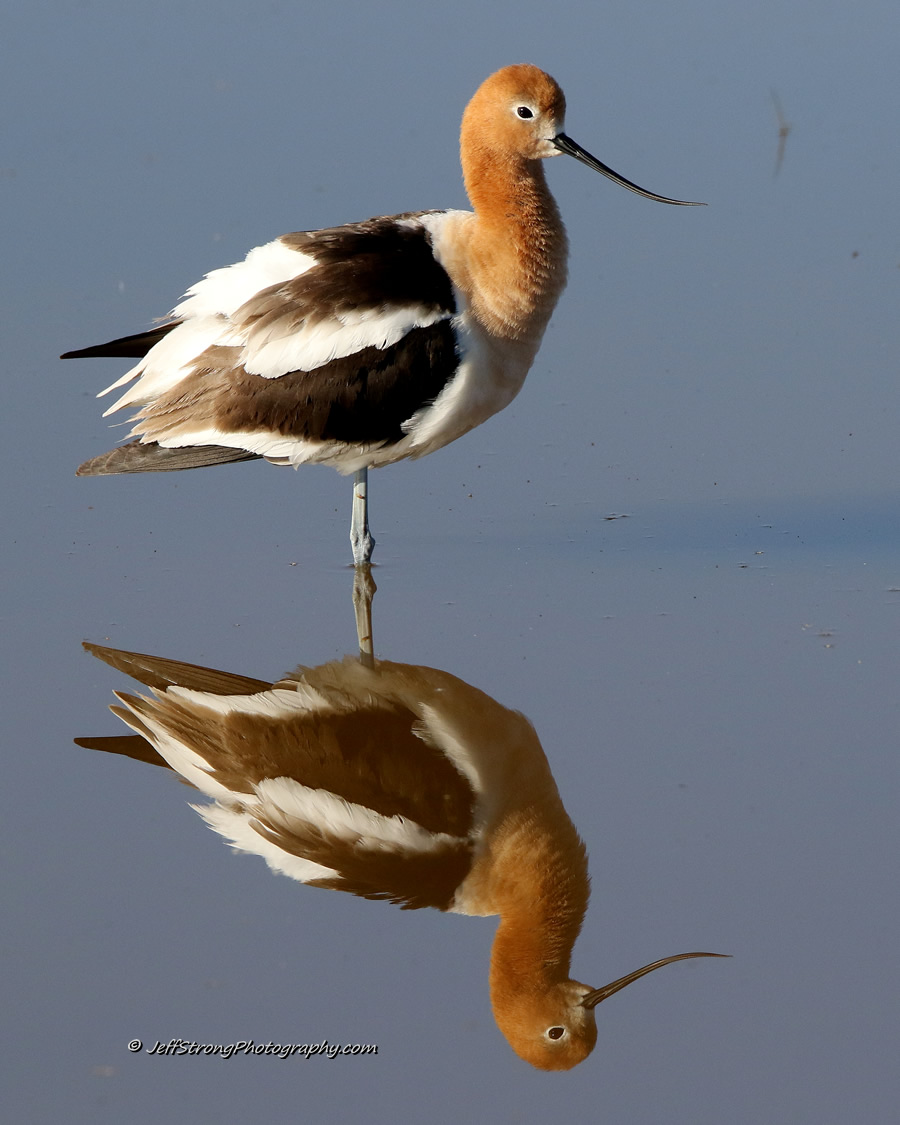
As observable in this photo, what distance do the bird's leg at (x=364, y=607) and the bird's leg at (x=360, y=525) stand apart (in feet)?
0.14

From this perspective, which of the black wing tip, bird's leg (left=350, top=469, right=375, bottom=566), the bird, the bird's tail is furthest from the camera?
the black wing tip

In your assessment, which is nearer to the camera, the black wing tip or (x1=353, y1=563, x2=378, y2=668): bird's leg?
(x1=353, y1=563, x2=378, y2=668): bird's leg

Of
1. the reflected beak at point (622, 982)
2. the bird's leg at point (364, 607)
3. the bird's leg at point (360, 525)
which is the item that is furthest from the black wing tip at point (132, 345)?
the reflected beak at point (622, 982)

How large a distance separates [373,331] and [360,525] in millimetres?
861

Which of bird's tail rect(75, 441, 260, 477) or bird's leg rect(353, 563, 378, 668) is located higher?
bird's tail rect(75, 441, 260, 477)

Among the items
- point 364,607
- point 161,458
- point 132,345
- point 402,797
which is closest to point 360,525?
point 364,607

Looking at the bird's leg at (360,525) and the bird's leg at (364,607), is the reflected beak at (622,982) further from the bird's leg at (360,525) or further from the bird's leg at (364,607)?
the bird's leg at (360,525)

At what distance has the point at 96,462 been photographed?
284 inches

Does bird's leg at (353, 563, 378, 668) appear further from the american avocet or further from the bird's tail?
the bird's tail

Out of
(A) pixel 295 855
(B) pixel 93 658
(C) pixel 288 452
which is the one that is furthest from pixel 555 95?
(A) pixel 295 855

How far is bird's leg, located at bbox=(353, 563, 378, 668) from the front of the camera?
6.60 meters

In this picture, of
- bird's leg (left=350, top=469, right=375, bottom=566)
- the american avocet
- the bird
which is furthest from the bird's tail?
the american avocet

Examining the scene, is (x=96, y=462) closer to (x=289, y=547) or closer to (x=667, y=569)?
(x=289, y=547)

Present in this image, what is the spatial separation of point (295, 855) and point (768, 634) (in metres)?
2.19
